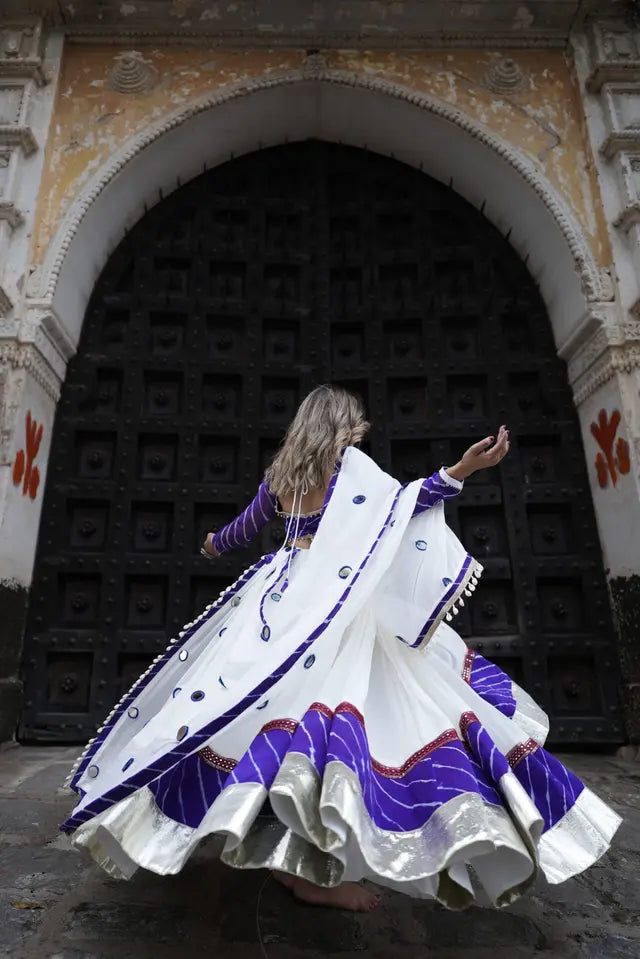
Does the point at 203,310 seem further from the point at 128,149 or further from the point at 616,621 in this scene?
the point at 616,621

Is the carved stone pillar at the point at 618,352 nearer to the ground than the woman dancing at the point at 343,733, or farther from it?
farther from it

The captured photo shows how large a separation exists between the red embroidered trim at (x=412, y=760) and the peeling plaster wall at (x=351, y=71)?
3.24 metres

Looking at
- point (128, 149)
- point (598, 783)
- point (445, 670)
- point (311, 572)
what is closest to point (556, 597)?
point (598, 783)

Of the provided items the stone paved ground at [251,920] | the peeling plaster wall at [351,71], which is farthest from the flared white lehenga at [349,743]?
the peeling plaster wall at [351,71]

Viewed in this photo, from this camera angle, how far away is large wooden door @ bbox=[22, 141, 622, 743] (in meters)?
3.13

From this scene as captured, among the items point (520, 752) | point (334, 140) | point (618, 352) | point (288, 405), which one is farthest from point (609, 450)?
point (334, 140)

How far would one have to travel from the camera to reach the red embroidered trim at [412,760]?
3.95ft

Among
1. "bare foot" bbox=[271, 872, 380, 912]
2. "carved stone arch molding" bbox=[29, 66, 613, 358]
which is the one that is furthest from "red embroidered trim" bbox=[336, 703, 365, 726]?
"carved stone arch molding" bbox=[29, 66, 613, 358]

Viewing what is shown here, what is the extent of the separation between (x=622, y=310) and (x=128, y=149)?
2984 millimetres

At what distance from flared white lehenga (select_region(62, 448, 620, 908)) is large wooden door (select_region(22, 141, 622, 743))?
158 centimetres

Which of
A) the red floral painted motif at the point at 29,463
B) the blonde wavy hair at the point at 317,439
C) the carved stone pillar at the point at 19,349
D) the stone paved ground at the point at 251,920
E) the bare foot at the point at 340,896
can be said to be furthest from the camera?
the red floral painted motif at the point at 29,463

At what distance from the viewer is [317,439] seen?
65.5 inches

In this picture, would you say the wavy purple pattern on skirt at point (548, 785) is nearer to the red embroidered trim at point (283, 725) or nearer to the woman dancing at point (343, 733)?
the woman dancing at point (343, 733)

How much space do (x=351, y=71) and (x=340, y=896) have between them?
4.28 meters
